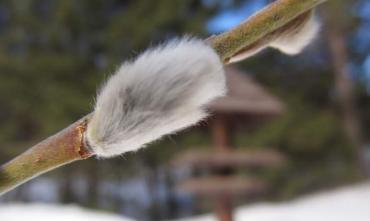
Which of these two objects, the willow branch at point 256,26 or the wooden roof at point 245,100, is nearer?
the willow branch at point 256,26

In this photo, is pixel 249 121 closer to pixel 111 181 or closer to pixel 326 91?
pixel 326 91

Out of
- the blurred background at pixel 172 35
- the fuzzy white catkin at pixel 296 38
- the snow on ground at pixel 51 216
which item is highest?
the blurred background at pixel 172 35

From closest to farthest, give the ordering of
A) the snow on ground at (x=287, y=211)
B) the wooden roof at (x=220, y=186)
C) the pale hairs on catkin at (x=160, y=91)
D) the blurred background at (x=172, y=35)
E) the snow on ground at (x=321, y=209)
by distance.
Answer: the pale hairs on catkin at (x=160, y=91)
the wooden roof at (x=220, y=186)
the snow on ground at (x=287, y=211)
the snow on ground at (x=321, y=209)
the blurred background at (x=172, y=35)

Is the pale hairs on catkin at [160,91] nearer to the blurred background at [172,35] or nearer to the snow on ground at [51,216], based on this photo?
the snow on ground at [51,216]

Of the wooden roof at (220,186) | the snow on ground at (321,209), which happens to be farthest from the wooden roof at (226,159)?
the snow on ground at (321,209)

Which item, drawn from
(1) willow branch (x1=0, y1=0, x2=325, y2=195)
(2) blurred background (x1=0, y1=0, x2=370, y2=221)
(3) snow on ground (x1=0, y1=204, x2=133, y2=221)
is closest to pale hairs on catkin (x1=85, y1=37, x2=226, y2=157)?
(1) willow branch (x1=0, y1=0, x2=325, y2=195)

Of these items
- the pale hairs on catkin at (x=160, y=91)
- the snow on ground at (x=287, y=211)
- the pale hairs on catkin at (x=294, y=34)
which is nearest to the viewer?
the pale hairs on catkin at (x=160, y=91)

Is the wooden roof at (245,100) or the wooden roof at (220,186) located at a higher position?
the wooden roof at (245,100)

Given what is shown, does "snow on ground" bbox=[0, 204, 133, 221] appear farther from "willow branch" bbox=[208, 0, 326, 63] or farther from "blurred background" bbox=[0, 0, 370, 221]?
"blurred background" bbox=[0, 0, 370, 221]
